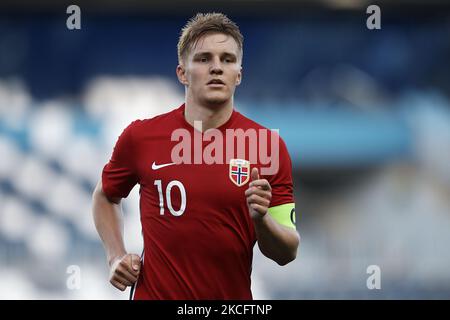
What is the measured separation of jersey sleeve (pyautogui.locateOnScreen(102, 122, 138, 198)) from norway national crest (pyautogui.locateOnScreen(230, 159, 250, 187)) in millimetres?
404

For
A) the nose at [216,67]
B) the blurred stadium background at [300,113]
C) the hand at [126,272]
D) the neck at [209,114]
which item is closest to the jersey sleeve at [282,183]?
the neck at [209,114]

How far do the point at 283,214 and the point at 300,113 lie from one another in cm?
274

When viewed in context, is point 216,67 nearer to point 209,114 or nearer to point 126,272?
point 209,114

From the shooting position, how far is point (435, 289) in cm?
488

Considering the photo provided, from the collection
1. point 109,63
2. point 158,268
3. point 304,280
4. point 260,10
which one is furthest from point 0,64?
point 158,268

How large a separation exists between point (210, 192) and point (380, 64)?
311 centimetres

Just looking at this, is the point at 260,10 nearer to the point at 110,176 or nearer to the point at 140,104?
the point at 140,104

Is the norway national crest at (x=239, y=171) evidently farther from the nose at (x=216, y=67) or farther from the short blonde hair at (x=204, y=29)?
the short blonde hair at (x=204, y=29)

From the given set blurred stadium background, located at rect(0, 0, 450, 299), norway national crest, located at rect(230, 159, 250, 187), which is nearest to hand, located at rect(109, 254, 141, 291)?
norway national crest, located at rect(230, 159, 250, 187)

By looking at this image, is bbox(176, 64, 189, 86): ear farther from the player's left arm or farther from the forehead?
the player's left arm

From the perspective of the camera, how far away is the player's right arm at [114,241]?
7.79 ft

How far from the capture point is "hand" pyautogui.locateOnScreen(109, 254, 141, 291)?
2.37 m

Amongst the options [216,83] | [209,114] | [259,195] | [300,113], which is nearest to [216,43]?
[216,83]

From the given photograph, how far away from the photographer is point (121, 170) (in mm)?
2586
